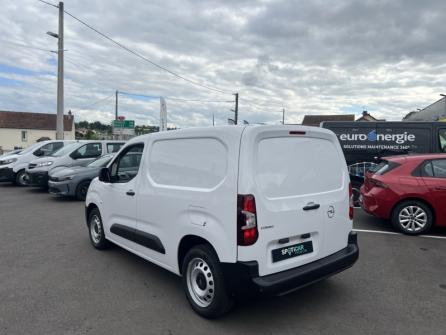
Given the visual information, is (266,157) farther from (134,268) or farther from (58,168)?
(58,168)

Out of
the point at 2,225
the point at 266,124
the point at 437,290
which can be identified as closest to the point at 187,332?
the point at 266,124

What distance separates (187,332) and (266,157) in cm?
174

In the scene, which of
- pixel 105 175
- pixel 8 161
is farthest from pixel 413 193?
pixel 8 161

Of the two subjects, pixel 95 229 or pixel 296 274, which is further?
pixel 95 229

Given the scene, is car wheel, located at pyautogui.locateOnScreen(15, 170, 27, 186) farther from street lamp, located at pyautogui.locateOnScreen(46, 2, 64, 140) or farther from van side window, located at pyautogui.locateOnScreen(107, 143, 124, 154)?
street lamp, located at pyautogui.locateOnScreen(46, 2, 64, 140)

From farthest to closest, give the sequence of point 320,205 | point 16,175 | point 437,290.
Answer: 1. point 16,175
2. point 437,290
3. point 320,205

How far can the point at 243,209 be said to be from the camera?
3.10 m

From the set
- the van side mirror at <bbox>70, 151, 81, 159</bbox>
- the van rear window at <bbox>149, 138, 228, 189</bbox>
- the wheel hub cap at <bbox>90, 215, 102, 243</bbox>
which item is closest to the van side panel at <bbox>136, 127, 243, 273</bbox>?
the van rear window at <bbox>149, 138, 228, 189</bbox>

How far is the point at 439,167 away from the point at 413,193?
2.28 ft

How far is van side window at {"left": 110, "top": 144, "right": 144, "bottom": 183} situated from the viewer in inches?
183

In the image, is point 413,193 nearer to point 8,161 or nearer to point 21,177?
point 21,177

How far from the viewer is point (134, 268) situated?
4.88 m

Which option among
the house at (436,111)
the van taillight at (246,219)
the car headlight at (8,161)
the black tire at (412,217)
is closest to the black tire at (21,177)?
the car headlight at (8,161)

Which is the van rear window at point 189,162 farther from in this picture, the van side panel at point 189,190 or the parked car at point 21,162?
the parked car at point 21,162
